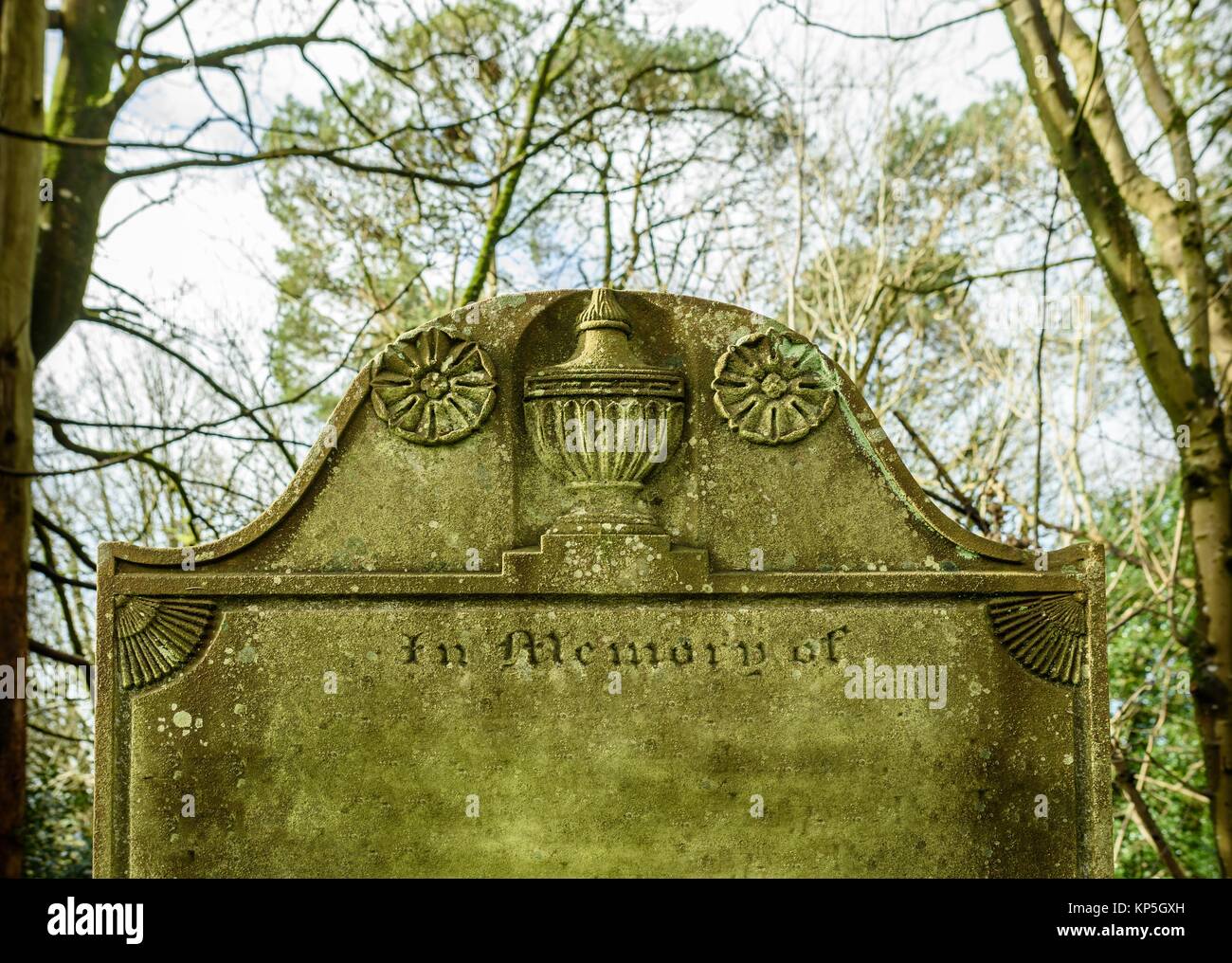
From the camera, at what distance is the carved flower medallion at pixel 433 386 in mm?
3477

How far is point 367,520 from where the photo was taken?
3.45 m

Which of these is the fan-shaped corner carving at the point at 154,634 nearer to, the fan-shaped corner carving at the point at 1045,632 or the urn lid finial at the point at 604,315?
the urn lid finial at the point at 604,315

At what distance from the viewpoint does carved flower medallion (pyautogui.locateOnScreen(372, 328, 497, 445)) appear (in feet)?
11.4

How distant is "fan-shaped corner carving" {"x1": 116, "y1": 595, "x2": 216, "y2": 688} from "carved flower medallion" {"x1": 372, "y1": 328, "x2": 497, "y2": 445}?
3.09 ft

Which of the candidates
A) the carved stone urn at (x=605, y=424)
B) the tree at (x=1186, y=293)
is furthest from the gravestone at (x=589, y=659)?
the tree at (x=1186, y=293)

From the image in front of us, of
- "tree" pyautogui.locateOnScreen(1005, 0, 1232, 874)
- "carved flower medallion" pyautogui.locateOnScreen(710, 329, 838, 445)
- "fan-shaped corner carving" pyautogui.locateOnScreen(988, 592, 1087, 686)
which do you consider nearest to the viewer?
"fan-shaped corner carving" pyautogui.locateOnScreen(988, 592, 1087, 686)

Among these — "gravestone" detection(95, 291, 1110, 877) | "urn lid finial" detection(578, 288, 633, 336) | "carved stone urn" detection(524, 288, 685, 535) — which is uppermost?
"urn lid finial" detection(578, 288, 633, 336)

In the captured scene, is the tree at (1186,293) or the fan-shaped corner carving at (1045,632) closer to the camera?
the fan-shaped corner carving at (1045,632)

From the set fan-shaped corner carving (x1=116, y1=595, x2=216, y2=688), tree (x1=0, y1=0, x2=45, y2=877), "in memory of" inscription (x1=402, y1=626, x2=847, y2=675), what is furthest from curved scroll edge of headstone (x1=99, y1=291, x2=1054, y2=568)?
tree (x1=0, y1=0, x2=45, y2=877)

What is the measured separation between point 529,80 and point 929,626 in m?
7.24

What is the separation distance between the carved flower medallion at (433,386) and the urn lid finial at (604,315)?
14.9 inches

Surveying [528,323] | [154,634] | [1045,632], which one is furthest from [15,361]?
[1045,632]

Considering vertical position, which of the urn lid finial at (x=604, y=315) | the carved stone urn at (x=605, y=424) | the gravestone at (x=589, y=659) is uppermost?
the urn lid finial at (x=604, y=315)

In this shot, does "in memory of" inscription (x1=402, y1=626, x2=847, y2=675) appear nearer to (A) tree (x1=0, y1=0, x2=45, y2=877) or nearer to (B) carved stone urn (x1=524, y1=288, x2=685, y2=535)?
(B) carved stone urn (x1=524, y1=288, x2=685, y2=535)
